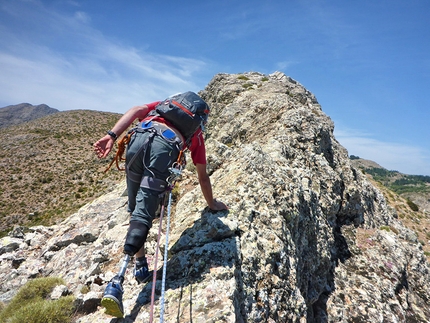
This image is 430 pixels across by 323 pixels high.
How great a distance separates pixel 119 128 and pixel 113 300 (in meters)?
2.52

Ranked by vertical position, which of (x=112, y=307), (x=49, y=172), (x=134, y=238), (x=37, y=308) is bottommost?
(x=37, y=308)

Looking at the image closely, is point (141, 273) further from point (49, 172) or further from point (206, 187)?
point (49, 172)

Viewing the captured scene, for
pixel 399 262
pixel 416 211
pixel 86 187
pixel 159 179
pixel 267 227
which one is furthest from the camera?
pixel 86 187

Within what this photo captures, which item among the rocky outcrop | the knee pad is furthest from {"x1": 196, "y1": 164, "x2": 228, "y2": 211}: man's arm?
the knee pad

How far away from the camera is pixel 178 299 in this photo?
12.4 ft

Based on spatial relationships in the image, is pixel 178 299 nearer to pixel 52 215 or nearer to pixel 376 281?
pixel 376 281

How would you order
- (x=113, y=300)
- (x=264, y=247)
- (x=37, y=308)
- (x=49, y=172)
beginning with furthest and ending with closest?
(x=49, y=172) < (x=264, y=247) < (x=37, y=308) < (x=113, y=300)

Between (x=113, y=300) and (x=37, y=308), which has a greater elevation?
(x=113, y=300)

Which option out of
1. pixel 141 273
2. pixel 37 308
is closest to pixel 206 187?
pixel 141 273

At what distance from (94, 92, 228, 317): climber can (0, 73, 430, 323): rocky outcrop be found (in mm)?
495

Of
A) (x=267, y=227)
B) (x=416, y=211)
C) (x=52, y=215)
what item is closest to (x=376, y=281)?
(x=267, y=227)

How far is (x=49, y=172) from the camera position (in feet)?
222

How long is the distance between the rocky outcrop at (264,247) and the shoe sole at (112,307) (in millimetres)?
189

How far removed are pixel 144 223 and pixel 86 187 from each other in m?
64.7
